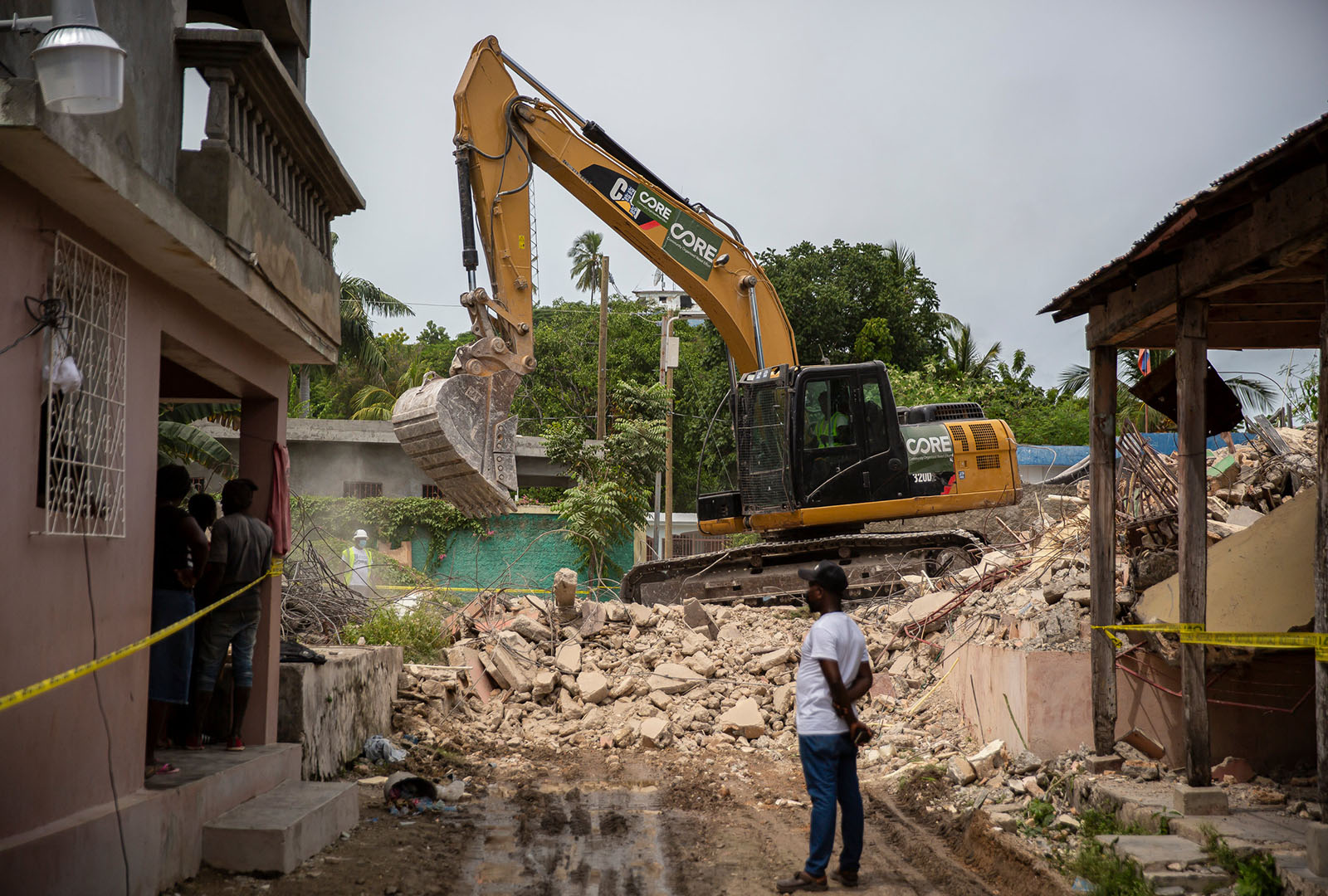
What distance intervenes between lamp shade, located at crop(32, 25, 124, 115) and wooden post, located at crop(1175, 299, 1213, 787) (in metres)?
5.33

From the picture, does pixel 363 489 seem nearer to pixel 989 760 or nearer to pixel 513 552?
pixel 513 552

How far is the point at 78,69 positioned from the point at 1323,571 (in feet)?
16.8

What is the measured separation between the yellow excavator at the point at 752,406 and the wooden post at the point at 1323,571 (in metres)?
7.89

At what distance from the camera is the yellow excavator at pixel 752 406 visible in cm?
1236

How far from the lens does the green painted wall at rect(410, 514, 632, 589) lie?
86.8ft

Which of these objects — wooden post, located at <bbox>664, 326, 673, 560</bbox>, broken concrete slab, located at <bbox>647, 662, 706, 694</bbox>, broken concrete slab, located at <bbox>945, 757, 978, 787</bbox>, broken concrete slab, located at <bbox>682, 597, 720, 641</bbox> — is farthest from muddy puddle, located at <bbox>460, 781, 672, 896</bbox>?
wooden post, located at <bbox>664, 326, 673, 560</bbox>

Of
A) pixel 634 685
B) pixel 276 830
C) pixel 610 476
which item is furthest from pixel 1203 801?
pixel 610 476

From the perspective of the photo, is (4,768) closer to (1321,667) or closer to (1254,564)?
(1321,667)

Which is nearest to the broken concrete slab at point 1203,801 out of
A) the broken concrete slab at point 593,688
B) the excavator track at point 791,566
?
the broken concrete slab at point 593,688

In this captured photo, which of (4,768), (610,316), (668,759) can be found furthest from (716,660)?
(610,316)

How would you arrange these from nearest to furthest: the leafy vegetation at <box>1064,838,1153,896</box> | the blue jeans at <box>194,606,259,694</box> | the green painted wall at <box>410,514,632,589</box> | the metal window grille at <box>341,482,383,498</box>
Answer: the leafy vegetation at <box>1064,838,1153,896</box>, the blue jeans at <box>194,606,259,694</box>, the green painted wall at <box>410,514,632,589</box>, the metal window grille at <box>341,482,383,498</box>

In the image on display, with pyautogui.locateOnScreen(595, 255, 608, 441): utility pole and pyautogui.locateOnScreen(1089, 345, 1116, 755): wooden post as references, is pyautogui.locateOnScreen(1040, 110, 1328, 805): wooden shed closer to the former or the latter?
pyautogui.locateOnScreen(1089, 345, 1116, 755): wooden post

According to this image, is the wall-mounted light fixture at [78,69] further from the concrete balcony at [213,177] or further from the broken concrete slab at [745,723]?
the broken concrete slab at [745,723]

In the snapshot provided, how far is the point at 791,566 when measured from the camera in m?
14.9
